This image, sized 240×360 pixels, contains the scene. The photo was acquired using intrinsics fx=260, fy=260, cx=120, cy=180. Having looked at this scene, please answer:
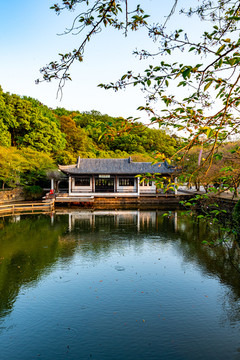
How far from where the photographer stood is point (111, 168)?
2759 cm

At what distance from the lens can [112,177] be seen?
90.5 feet

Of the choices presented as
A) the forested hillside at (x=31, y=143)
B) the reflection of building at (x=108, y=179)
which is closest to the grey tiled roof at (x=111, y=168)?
the reflection of building at (x=108, y=179)

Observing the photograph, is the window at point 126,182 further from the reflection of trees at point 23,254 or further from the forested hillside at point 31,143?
the reflection of trees at point 23,254

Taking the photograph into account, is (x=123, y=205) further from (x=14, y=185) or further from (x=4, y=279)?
(x=4, y=279)

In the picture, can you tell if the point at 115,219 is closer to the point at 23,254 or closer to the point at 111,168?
the point at 23,254

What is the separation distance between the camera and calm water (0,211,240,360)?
4832 millimetres

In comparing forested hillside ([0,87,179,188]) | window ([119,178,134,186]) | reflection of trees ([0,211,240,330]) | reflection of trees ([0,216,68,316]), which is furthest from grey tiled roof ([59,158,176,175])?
reflection of trees ([0,216,68,316])

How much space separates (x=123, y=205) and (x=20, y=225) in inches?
445

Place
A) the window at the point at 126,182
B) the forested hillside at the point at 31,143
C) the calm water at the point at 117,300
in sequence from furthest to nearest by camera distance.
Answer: the window at the point at 126,182, the forested hillside at the point at 31,143, the calm water at the point at 117,300

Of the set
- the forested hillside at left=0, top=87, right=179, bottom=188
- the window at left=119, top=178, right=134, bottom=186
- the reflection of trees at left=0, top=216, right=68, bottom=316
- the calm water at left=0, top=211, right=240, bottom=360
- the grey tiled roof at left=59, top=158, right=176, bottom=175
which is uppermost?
the forested hillside at left=0, top=87, right=179, bottom=188

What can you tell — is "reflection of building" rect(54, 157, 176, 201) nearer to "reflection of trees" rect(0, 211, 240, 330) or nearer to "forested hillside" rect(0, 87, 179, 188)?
"forested hillside" rect(0, 87, 179, 188)

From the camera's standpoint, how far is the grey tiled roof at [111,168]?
26516 millimetres

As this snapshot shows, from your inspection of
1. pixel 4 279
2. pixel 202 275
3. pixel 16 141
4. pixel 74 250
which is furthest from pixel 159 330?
pixel 16 141

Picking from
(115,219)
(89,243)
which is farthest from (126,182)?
(89,243)
